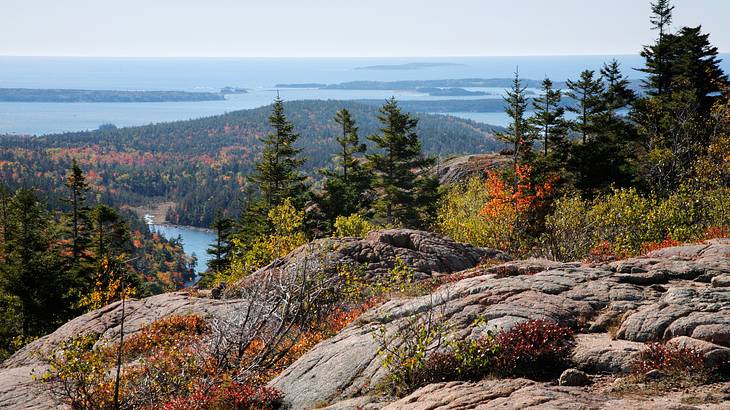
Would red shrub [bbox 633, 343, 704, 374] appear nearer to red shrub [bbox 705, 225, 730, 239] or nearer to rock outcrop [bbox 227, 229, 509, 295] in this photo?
rock outcrop [bbox 227, 229, 509, 295]

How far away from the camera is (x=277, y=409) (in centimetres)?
1344

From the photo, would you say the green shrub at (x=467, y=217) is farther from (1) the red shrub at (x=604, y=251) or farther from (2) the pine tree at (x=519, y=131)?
(1) the red shrub at (x=604, y=251)

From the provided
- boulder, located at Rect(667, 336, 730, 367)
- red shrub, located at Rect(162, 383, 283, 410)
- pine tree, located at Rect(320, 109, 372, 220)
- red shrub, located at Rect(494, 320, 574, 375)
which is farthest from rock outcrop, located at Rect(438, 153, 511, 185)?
boulder, located at Rect(667, 336, 730, 367)

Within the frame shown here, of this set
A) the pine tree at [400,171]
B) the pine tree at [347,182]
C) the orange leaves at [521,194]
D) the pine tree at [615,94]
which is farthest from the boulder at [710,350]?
the pine tree at [615,94]

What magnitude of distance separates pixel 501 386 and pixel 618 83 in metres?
64.4

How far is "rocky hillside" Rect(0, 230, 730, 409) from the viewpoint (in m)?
9.59

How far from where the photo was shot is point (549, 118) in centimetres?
5888

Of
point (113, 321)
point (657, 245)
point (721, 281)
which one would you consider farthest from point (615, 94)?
point (113, 321)

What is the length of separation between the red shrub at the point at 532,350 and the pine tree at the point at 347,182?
5255 centimetres

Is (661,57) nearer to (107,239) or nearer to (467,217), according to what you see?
(467,217)

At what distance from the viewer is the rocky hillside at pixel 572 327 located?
31.5 feet

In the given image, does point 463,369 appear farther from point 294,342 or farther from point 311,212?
point 311,212

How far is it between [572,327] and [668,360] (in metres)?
→ 2.83

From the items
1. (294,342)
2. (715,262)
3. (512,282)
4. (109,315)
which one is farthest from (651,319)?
(109,315)
